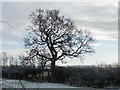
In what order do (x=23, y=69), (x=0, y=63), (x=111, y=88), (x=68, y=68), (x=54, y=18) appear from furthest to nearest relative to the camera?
(x=54, y=18) → (x=23, y=69) → (x=68, y=68) → (x=111, y=88) → (x=0, y=63)

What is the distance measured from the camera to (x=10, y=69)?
100ft

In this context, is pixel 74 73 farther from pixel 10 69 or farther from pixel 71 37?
pixel 71 37

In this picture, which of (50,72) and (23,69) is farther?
(23,69)

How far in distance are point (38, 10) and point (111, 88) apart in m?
28.2

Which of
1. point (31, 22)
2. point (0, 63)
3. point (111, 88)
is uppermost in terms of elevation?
point (31, 22)

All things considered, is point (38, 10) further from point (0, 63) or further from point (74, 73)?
point (0, 63)

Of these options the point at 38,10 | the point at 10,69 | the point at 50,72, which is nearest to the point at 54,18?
the point at 38,10

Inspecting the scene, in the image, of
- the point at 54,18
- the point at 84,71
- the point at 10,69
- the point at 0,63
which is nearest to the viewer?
the point at 0,63

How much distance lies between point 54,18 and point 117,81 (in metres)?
26.0

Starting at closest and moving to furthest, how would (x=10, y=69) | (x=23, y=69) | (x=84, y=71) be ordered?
1. (x=84, y=71)
2. (x=23, y=69)
3. (x=10, y=69)

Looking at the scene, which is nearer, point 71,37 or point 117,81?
point 117,81

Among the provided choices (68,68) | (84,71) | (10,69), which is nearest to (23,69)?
(10,69)

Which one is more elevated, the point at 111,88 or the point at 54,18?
the point at 54,18

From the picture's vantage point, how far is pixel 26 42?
48281 mm
